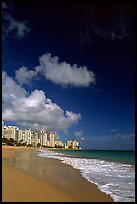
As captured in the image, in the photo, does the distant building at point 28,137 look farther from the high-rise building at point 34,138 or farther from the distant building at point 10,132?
the distant building at point 10,132

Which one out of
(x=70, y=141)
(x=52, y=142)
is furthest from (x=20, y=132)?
(x=70, y=141)

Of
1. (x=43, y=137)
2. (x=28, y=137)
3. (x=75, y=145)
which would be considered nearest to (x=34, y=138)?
(x=28, y=137)

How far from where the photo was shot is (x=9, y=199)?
124 inches

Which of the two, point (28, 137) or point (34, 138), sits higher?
point (28, 137)

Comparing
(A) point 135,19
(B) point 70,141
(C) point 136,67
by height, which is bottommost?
(B) point 70,141

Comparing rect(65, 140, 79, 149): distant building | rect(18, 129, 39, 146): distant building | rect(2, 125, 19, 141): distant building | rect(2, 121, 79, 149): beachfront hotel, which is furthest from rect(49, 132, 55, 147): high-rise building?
rect(2, 125, 19, 141): distant building

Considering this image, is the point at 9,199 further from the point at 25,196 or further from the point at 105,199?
the point at 105,199

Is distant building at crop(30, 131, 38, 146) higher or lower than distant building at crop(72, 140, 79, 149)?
higher

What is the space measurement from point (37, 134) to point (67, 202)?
76295 millimetres

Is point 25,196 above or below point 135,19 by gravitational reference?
below

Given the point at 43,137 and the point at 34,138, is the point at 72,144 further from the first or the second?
the point at 34,138

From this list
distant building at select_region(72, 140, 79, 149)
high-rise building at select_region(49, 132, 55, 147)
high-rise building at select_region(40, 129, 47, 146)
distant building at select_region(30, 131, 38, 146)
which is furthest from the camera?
distant building at select_region(72, 140, 79, 149)

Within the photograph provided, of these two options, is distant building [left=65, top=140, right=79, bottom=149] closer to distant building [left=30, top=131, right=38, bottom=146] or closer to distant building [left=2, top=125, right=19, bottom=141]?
distant building [left=30, top=131, right=38, bottom=146]

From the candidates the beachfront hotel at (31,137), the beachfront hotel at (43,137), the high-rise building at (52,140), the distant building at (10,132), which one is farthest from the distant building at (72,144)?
the distant building at (10,132)
